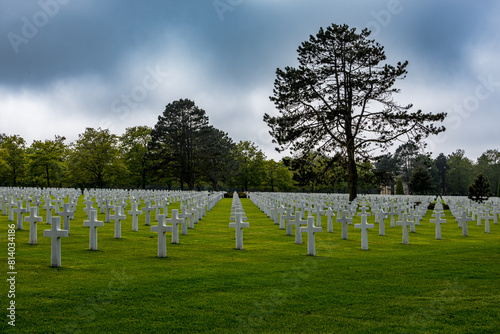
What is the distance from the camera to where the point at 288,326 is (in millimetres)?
4684

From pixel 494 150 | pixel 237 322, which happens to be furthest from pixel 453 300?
pixel 494 150

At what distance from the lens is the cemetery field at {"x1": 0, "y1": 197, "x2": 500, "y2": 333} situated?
15.4ft

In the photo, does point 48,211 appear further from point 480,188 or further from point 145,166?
point 145,166

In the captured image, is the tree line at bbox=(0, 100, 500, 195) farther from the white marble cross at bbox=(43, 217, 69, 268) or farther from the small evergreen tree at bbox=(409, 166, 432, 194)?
the white marble cross at bbox=(43, 217, 69, 268)

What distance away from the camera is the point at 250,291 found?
591cm

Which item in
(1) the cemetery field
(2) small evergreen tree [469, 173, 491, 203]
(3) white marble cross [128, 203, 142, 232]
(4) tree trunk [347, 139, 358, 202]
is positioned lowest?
(1) the cemetery field

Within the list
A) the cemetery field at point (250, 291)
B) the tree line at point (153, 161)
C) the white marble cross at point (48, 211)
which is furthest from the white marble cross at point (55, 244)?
the tree line at point (153, 161)

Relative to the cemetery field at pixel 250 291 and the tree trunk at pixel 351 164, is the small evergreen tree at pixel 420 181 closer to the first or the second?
the tree trunk at pixel 351 164

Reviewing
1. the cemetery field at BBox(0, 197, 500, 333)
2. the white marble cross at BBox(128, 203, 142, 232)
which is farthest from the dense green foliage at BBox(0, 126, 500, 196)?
the cemetery field at BBox(0, 197, 500, 333)

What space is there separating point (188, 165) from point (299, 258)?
52.4 meters

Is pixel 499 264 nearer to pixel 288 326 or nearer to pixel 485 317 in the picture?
pixel 485 317

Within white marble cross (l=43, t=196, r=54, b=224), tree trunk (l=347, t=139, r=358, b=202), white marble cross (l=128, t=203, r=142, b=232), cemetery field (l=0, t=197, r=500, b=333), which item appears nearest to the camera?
cemetery field (l=0, t=197, r=500, b=333)

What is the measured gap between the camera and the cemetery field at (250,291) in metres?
4.70

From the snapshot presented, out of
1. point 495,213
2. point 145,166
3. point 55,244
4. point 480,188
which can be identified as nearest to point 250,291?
point 55,244
